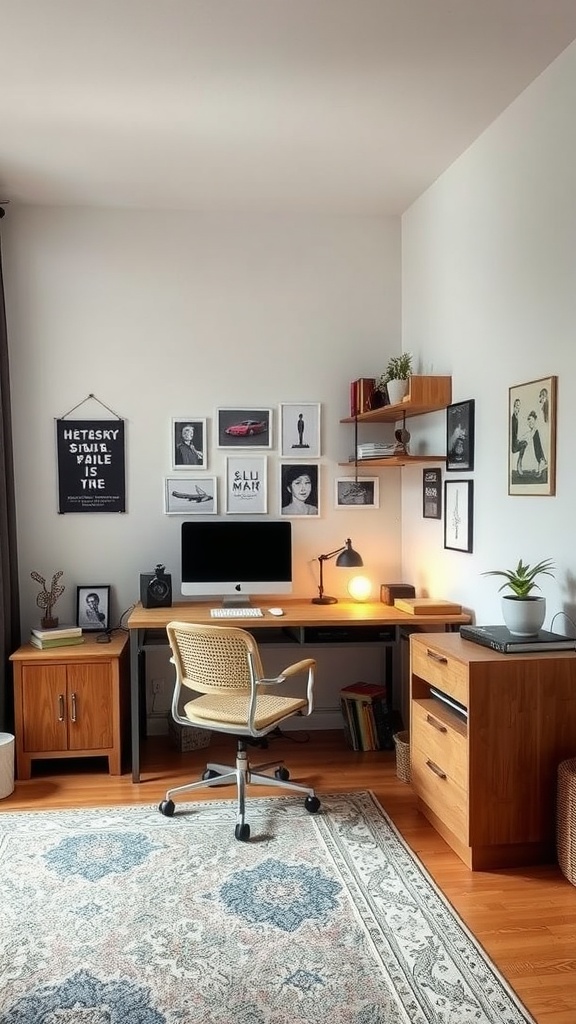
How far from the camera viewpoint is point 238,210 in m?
4.27

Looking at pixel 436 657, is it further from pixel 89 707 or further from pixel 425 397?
pixel 89 707

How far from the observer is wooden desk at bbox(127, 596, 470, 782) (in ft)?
11.7

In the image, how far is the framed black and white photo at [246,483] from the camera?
4344 millimetres

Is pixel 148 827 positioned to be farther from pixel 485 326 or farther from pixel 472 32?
pixel 472 32

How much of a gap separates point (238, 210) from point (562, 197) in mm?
2027

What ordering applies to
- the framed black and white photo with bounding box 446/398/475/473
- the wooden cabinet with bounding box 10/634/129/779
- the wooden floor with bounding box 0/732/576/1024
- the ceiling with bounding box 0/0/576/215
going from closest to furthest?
the wooden floor with bounding box 0/732/576/1024, the ceiling with bounding box 0/0/576/215, the framed black and white photo with bounding box 446/398/475/473, the wooden cabinet with bounding box 10/634/129/779

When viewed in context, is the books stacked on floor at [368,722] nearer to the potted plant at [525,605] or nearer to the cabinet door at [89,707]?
the cabinet door at [89,707]

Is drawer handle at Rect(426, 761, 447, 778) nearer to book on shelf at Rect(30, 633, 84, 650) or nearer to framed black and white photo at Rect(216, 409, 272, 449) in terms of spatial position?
book on shelf at Rect(30, 633, 84, 650)

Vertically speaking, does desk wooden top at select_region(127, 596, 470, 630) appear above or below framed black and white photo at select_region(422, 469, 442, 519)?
below

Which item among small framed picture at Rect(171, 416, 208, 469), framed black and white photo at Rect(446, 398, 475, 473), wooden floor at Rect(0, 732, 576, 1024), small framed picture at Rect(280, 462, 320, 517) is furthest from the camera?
small framed picture at Rect(280, 462, 320, 517)

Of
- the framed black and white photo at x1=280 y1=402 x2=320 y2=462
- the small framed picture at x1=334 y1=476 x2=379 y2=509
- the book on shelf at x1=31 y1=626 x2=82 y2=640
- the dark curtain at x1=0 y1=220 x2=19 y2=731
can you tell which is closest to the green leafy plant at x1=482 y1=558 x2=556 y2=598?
the small framed picture at x1=334 y1=476 x2=379 y2=509

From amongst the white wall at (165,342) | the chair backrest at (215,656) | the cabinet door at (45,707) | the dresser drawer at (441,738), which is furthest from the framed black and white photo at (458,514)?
the cabinet door at (45,707)

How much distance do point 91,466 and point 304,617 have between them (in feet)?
4.81

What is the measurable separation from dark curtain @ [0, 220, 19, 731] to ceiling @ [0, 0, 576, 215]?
93 cm
